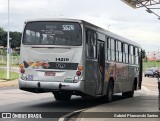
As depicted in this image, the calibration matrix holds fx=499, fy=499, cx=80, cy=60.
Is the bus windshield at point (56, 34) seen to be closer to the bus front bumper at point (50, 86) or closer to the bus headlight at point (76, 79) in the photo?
the bus headlight at point (76, 79)

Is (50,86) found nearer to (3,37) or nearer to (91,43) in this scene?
(91,43)

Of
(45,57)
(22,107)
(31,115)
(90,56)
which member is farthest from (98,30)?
(31,115)

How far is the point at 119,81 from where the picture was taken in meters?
23.6

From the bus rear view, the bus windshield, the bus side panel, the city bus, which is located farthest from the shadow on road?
the bus windshield

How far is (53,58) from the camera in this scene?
17891 millimetres

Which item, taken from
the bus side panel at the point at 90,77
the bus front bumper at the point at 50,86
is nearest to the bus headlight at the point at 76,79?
the bus front bumper at the point at 50,86

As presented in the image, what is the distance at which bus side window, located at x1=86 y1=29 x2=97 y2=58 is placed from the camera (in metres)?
18.4

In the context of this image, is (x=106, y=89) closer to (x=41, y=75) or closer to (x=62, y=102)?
(x=62, y=102)

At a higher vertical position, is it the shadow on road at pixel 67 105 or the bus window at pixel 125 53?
the bus window at pixel 125 53

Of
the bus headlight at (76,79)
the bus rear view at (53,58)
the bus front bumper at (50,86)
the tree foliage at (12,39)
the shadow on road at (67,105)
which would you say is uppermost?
the tree foliage at (12,39)

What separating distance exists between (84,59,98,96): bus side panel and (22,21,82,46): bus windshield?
102 centimetres

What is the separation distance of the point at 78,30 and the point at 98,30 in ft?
6.64

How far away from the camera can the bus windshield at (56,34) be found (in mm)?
17938

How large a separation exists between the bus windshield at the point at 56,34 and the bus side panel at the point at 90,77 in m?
A: 1.02
